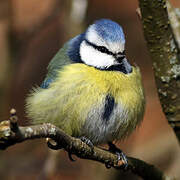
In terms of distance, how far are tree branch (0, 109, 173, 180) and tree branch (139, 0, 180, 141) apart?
284 mm

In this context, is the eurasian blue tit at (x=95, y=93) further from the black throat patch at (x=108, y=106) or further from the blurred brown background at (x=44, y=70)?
the blurred brown background at (x=44, y=70)

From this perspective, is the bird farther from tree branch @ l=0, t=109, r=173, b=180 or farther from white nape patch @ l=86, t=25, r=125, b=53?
tree branch @ l=0, t=109, r=173, b=180

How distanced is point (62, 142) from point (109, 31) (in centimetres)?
76

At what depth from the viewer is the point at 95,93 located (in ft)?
5.44

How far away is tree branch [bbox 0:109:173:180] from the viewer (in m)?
0.91

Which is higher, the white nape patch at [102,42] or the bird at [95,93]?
the white nape patch at [102,42]

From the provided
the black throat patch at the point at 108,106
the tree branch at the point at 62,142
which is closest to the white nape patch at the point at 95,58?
the black throat patch at the point at 108,106

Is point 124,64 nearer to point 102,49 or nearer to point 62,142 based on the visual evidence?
point 102,49

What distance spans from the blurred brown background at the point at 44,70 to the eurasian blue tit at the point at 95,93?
17.7 inches

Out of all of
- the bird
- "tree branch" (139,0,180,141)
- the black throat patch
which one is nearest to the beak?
the bird

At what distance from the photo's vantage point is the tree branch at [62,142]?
91 centimetres

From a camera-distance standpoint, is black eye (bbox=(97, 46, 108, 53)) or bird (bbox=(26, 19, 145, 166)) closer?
bird (bbox=(26, 19, 145, 166))

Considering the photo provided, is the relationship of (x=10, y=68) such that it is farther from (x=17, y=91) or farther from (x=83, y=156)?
(x=83, y=156)

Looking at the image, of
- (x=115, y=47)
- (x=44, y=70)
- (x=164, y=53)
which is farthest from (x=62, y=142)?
(x=44, y=70)
